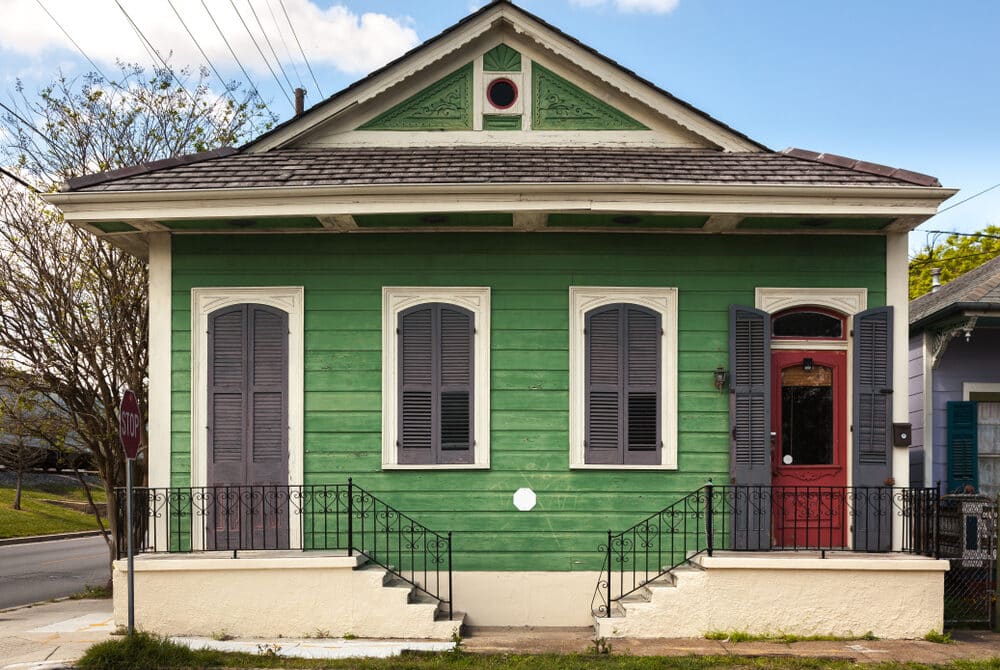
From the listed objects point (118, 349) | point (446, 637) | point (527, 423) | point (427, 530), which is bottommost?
point (446, 637)

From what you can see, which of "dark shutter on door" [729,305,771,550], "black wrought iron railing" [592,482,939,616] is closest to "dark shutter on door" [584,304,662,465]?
"black wrought iron railing" [592,482,939,616]

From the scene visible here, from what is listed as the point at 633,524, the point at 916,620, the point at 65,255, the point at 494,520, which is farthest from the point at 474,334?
the point at 65,255

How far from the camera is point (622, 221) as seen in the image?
32.8 feet

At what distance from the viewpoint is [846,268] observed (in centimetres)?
1013

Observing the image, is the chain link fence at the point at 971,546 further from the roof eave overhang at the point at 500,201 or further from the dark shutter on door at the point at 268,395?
the dark shutter on door at the point at 268,395

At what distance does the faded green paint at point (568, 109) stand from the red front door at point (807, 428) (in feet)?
11.0

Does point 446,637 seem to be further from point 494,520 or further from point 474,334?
point 474,334

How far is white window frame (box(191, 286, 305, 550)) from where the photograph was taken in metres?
9.95

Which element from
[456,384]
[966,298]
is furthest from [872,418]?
[456,384]

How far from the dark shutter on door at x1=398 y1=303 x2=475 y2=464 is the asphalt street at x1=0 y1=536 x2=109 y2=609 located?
24.5 ft

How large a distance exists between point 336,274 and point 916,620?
6966mm

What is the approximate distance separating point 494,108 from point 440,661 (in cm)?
629

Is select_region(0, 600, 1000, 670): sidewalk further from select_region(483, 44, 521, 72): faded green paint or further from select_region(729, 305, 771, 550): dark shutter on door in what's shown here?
select_region(483, 44, 521, 72): faded green paint

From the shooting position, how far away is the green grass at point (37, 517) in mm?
26234
